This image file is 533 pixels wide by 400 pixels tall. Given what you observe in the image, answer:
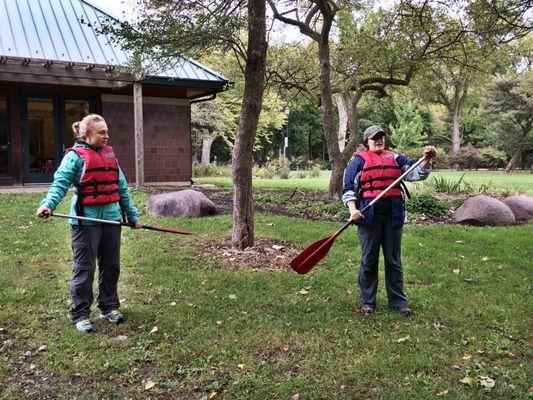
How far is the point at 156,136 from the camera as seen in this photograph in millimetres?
16812

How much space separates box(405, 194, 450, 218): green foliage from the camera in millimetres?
10906

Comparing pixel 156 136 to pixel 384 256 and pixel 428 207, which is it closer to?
pixel 428 207

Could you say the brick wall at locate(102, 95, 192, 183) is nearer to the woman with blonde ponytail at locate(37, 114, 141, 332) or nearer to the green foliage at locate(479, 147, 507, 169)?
the woman with blonde ponytail at locate(37, 114, 141, 332)

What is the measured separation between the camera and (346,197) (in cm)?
462

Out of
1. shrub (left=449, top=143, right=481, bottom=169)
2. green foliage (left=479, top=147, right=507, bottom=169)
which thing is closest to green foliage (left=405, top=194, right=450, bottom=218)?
green foliage (left=479, top=147, right=507, bottom=169)

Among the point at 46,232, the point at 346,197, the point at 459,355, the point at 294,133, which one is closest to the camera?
the point at 459,355

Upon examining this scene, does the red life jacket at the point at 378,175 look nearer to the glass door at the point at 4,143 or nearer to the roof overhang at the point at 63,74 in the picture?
the roof overhang at the point at 63,74

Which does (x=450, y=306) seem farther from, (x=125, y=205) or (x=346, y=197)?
(x=125, y=205)

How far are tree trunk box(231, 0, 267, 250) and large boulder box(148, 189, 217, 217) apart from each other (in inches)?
122

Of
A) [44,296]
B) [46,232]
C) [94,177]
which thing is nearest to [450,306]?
[94,177]

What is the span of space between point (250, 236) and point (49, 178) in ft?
35.7

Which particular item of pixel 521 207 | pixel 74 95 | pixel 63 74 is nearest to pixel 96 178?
pixel 521 207

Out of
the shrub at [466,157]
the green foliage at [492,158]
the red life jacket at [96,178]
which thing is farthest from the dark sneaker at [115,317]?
the shrub at [466,157]

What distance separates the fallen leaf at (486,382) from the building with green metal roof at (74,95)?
38.1 feet
